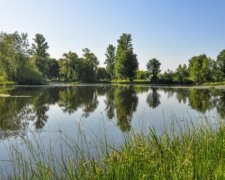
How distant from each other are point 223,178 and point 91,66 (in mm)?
84404

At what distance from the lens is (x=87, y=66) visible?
282ft

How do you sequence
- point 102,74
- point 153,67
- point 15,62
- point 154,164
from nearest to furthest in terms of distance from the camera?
point 154,164
point 15,62
point 153,67
point 102,74

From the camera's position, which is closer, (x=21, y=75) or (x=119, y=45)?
(x=21, y=75)

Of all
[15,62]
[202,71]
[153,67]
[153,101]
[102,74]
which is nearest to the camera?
[153,101]

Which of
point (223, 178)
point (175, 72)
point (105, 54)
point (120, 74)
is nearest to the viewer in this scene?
point (223, 178)

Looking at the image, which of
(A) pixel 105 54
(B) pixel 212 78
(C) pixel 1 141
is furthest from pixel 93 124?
(A) pixel 105 54

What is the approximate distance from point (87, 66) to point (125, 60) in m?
11.0

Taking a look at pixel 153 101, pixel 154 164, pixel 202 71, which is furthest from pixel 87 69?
pixel 154 164

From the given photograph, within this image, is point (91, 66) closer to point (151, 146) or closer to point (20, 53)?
point (20, 53)

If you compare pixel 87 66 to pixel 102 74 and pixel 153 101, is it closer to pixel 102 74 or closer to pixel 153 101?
pixel 102 74

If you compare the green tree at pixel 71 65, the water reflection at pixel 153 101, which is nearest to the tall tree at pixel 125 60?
the green tree at pixel 71 65

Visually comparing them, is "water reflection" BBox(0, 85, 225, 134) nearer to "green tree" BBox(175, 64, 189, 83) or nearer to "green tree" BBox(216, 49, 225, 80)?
"green tree" BBox(216, 49, 225, 80)

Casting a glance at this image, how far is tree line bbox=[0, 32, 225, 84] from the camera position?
5875 cm

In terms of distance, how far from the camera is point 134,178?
12.2ft
